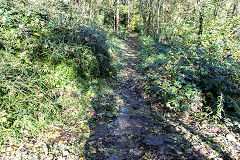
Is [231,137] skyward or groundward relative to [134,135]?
skyward

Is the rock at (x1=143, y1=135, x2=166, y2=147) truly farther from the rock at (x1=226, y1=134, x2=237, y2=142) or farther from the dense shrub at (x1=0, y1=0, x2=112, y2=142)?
the dense shrub at (x1=0, y1=0, x2=112, y2=142)

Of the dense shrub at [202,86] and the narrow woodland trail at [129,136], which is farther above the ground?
the dense shrub at [202,86]

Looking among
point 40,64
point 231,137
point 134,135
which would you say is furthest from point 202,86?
point 40,64

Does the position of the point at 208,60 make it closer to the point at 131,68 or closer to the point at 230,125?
the point at 230,125

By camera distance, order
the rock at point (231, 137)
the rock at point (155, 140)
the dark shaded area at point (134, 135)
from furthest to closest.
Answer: the rock at point (231, 137), the rock at point (155, 140), the dark shaded area at point (134, 135)

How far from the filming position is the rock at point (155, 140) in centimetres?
272

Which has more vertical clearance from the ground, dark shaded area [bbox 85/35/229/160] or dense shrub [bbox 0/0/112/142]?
dense shrub [bbox 0/0/112/142]

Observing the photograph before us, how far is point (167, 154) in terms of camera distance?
8.01ft

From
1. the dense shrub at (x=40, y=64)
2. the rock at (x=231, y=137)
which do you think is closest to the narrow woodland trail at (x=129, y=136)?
the dense shrub at (x=40, y=64)

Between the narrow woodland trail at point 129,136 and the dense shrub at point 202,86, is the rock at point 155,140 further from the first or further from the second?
the dense shrub at point 202,86

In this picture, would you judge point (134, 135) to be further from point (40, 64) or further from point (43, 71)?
point (40, 64)

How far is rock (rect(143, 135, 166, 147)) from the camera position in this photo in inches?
107

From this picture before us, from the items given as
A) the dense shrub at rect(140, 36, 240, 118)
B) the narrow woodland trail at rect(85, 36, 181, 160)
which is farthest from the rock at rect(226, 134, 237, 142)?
the narrow woodland trail at rect(85, 36, 181, 160)

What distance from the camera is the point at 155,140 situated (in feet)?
9.15
